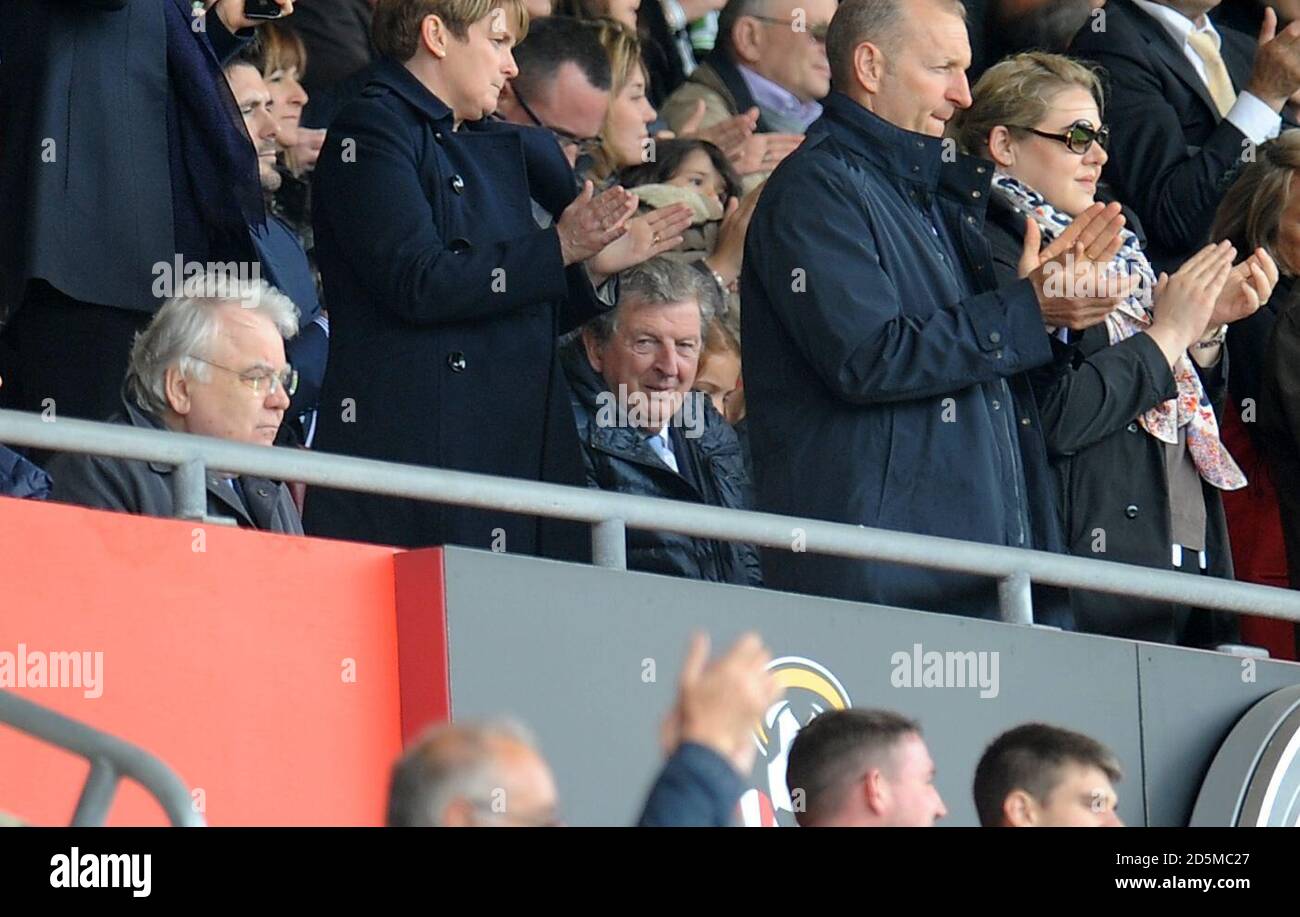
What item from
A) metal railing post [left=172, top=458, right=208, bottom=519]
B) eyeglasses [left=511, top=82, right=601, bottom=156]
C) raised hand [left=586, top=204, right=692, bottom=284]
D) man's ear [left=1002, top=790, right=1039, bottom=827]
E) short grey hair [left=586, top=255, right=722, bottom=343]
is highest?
eyeglasses [left=511, top=82, right=601, bottom=156]

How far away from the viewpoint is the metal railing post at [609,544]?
18.6 ft

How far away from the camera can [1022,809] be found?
16.7 feet

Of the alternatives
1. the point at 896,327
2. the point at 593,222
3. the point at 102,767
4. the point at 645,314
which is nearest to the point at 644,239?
the point at 593,222

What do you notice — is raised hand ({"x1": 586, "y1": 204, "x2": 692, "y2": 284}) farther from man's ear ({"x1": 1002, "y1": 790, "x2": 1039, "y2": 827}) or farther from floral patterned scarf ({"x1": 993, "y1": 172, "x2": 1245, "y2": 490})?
man's ear ({"x1": 1002, "y1": 790, "x2": 1039, "y2": 827})

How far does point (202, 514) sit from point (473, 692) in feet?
2.00

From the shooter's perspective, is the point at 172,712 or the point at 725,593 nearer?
the point at 172,712

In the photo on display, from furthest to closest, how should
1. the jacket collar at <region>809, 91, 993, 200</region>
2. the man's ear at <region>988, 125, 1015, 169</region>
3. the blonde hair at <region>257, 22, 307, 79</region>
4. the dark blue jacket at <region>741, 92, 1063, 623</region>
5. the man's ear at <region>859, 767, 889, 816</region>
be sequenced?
the blonde hair at <region>257, 22, 307, 79</region> < the man's ear at <region>988, 125, 1015, 169</region> < the jacket collar at <region>809, 91, 993, 200</region> < the dark blue jacket at <region>741, 92, 1063, 623</region> < the man's ear at <region>859, 767, 889, 816</region>

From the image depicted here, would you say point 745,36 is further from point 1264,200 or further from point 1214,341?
point 1214,341

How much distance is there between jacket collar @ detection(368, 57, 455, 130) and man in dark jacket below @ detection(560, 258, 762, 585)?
75 centimetres

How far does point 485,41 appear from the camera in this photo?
6430mm

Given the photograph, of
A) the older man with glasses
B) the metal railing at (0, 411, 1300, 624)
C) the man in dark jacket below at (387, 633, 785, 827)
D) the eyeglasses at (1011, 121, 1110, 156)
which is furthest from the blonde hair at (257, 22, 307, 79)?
the man in dark jacket below at (387, 633, 785, 827)

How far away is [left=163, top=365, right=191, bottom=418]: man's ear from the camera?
571 cm
